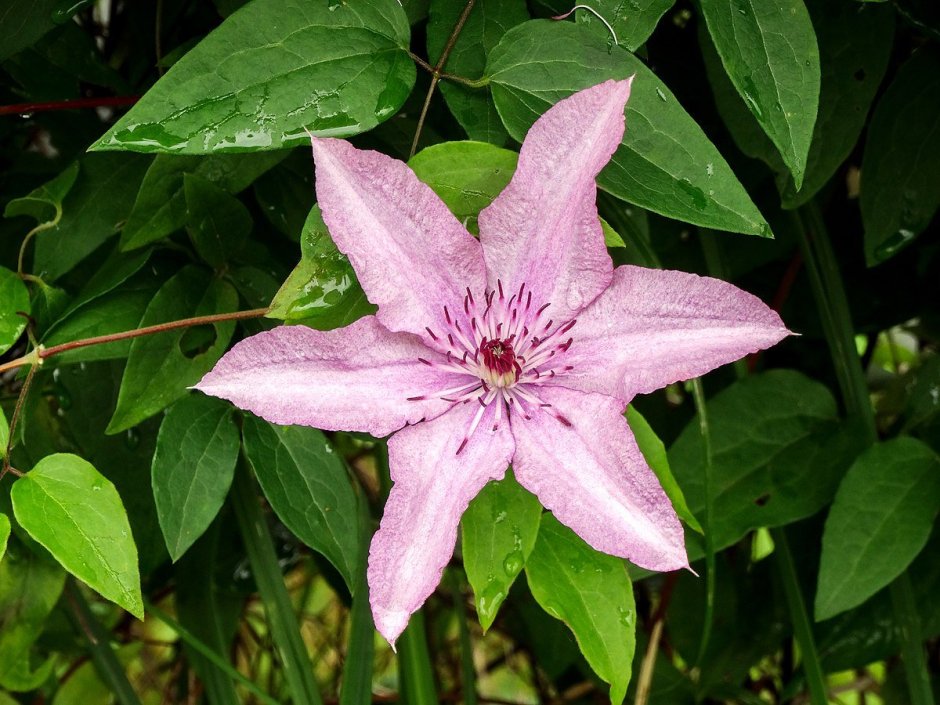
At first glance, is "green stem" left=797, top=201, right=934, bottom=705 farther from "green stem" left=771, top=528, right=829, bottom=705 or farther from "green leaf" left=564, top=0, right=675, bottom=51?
"green leaf" left=564, top=0, right=675, bottom=51

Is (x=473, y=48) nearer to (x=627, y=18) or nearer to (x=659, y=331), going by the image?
(x=627, y=18)

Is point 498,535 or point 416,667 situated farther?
point 416,667

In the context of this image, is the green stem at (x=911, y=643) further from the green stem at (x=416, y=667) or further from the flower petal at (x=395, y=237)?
the flower petal at (x=395, y=237)

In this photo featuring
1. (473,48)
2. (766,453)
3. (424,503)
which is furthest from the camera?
(766,453)

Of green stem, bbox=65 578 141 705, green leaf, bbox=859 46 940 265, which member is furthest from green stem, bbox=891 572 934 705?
green stem, bbox=65 578 141 705

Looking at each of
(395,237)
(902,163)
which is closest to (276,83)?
(395,237)

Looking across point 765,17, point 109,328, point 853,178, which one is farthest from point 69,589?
point 853,178
